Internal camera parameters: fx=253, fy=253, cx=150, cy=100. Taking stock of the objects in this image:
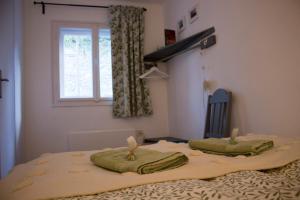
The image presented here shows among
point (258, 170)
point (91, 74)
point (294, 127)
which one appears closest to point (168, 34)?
point (91, 74)

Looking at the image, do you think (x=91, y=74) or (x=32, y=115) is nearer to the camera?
(x=32, y=115)

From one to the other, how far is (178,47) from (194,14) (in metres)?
0.40

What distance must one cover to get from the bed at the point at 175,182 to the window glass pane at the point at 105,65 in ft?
7.94

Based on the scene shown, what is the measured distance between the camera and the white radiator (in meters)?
3.30

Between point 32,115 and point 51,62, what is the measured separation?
2.41 feet

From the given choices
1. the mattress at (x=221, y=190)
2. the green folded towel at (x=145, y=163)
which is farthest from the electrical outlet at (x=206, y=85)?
the mattress at (x=221, y=190)

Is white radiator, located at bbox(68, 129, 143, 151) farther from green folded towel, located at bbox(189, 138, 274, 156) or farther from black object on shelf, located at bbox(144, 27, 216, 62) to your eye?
green folded towel, located at bbox(189, 138, 274, 156)

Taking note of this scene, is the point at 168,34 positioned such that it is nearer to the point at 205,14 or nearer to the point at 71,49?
the point at 205,14

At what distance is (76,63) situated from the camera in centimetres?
350

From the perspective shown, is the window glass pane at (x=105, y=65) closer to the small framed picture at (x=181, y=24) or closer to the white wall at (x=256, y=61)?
the small framed picture at (x=181, y=24)

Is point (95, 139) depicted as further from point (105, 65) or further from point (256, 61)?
point (256, 61)

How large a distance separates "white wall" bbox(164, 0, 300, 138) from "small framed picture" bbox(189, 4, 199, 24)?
0.07 meters

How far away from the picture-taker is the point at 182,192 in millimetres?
698

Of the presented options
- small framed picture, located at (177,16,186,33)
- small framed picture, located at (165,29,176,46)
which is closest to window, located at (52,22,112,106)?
small framed picture, located at (165,29,176,46)
